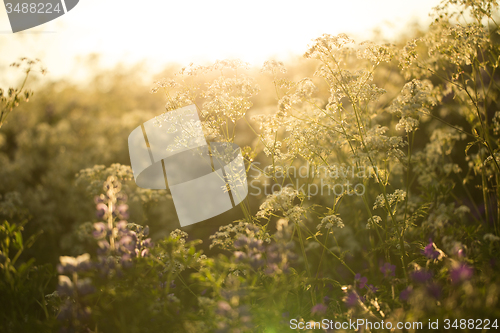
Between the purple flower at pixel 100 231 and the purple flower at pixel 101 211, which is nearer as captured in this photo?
the purple flower at pixel 100 231

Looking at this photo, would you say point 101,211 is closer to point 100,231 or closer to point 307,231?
point 100,231

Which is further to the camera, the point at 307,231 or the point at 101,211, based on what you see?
the point at 307,231

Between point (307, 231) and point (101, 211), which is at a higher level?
point (101, 211)

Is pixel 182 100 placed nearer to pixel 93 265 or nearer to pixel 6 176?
pixel 93 265

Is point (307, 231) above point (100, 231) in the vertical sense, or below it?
below

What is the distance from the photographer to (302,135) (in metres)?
2.81

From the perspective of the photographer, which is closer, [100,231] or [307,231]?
[100,231]

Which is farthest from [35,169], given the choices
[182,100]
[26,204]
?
[182,100]

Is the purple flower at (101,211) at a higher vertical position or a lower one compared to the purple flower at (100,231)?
higher

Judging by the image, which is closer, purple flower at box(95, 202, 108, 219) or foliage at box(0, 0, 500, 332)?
foliage at box(0, 0, 500, 332)

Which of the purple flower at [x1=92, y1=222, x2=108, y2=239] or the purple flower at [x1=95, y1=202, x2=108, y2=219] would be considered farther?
the purple flower at [x1=95, y1=202, x2=108, y2=219]

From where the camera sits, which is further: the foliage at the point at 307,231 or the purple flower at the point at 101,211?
the purple flower at the point at 101,211

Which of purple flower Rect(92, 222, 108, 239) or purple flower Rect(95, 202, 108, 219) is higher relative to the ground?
purple flower Rect(95, 202, 108, 219)

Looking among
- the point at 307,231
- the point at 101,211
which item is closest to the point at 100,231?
the point at 101,211
